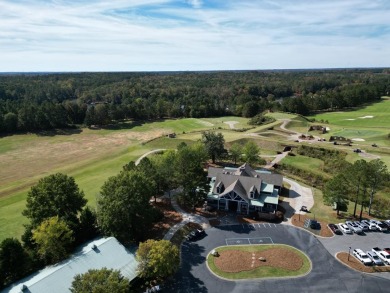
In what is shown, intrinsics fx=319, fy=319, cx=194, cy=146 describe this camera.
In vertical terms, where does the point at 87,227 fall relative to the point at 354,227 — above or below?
above

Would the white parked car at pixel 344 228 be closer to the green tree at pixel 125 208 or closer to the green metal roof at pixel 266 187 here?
the green metal roof at pixel 266 187

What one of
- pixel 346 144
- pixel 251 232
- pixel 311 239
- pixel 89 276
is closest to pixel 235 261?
→ pixel 251 232

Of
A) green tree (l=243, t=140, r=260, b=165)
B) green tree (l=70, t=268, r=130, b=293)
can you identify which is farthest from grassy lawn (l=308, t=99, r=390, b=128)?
green tree (l=70, t=268, r=130, b=293)

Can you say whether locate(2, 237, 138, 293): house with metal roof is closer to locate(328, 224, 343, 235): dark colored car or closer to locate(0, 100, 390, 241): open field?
locate(0, 100, 390, 241): open field

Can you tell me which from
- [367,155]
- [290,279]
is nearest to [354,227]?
[290,279]

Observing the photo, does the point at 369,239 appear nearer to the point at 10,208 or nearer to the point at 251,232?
the point at 251,232

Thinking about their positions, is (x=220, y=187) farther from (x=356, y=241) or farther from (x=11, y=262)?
(x=11, y=262)
